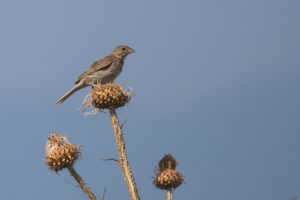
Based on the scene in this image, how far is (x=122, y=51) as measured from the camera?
45.2 feet

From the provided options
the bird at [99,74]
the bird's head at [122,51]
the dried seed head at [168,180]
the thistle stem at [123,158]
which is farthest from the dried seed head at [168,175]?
the bird's head at [122,51]

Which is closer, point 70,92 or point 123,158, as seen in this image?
point 123,158

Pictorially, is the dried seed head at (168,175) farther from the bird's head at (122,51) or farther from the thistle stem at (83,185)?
the bird's head at (122,51)

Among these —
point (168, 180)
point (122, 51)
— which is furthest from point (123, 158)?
point (122, 51)

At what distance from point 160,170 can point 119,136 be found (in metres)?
0.96

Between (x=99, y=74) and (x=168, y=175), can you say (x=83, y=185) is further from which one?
(x=99, y=74)

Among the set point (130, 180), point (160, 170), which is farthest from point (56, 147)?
point (160, 170)

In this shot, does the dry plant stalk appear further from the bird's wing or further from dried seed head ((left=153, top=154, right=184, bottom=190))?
the bird's wing

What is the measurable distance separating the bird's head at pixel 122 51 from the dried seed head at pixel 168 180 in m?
6.88

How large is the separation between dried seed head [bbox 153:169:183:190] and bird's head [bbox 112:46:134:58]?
688cm

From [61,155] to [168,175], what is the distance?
1696mm

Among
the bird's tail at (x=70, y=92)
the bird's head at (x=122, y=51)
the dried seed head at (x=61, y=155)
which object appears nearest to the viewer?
the dried seed head at (x=61, y=155)

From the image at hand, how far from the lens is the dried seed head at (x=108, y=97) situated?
6914mm

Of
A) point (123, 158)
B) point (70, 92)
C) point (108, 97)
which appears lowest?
point (123, 158)
